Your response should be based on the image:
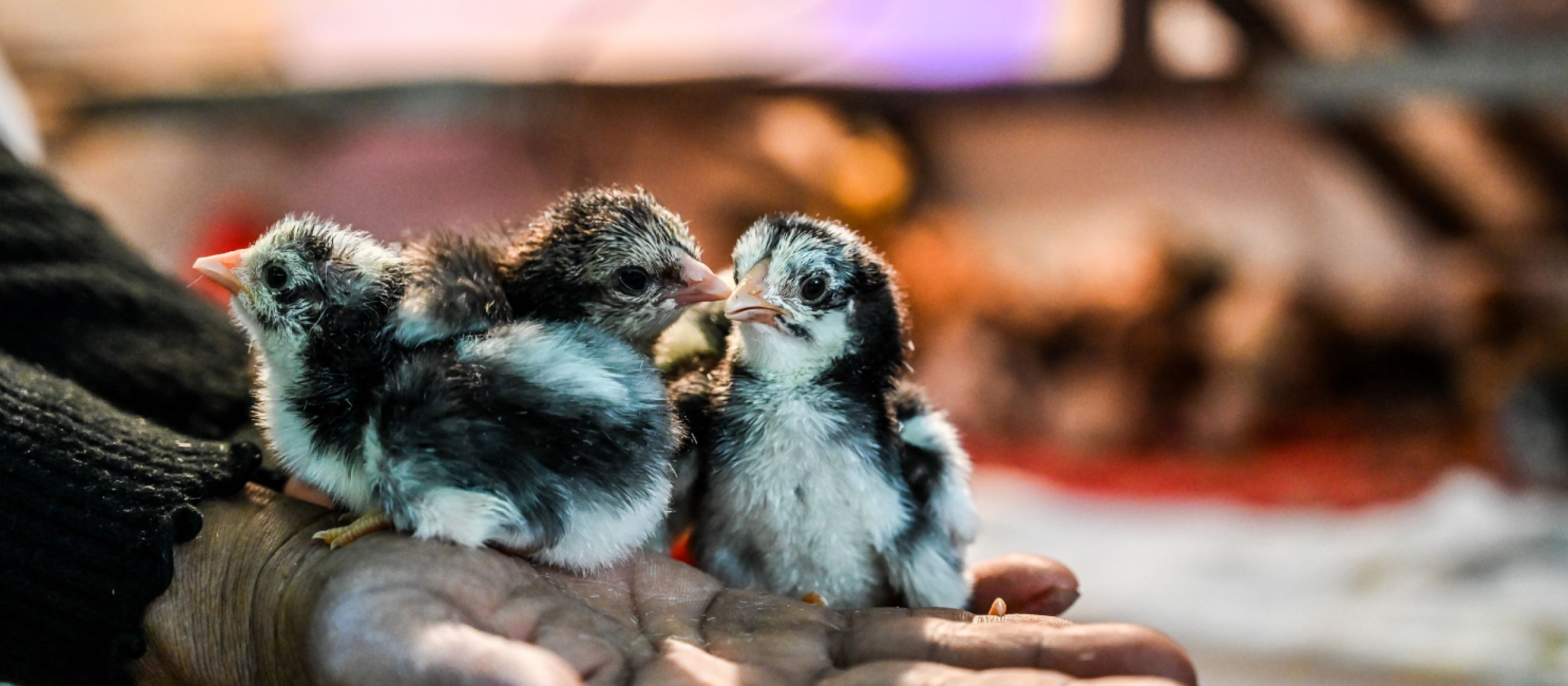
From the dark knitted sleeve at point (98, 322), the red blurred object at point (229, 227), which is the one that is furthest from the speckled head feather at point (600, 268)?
the red blurred object at point (229, 227)

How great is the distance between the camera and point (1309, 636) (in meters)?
3.27

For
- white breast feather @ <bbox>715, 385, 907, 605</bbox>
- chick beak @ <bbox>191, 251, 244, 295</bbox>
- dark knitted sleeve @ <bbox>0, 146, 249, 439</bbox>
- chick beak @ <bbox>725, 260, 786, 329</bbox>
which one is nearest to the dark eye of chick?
chick beak @ <bbox>725, 260, 786, 329</bbox>

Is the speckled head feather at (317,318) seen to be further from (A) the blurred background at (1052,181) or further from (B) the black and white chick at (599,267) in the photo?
(A) the blurred background at (1052,181)

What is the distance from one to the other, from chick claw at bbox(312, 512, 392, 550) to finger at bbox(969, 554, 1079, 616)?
32.9 inches

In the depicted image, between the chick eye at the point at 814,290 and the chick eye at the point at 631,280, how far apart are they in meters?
0.22

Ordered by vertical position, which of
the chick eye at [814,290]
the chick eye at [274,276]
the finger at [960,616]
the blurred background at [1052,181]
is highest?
the blurred background at [1052,181]

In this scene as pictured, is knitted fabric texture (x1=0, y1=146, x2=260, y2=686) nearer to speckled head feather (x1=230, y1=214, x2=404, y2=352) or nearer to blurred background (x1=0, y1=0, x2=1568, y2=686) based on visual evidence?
speckled head feather (x1=230, y1=214, x2=404, y2=352)

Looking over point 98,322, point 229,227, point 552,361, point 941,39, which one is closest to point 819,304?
point 552,361

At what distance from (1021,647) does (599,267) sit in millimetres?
708

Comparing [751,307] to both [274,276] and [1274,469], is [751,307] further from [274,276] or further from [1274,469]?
[1274,469]

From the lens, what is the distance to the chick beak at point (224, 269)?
141 centimetres

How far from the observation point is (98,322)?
6.07 ft

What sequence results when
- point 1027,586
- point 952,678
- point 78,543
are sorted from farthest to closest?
point 1027,586 → point 78,543 → point 952,678

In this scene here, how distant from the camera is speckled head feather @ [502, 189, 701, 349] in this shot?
1.56m
